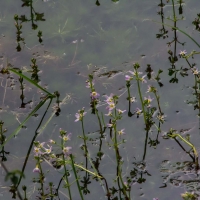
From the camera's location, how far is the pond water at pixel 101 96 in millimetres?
4113

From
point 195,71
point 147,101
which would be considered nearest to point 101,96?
point 147,101

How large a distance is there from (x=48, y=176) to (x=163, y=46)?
162cm

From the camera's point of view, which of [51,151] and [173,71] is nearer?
[51,151]

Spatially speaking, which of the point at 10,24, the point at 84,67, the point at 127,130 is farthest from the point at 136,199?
the point at 10,24

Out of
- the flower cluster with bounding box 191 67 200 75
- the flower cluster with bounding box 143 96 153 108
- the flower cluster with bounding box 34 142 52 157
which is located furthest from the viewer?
the flower cluster with bounding box 191 67 200 75

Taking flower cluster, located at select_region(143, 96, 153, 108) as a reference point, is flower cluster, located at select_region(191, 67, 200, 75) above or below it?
above

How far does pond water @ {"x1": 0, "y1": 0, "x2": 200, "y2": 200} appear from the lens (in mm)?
4113

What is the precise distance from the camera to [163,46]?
16.6ft

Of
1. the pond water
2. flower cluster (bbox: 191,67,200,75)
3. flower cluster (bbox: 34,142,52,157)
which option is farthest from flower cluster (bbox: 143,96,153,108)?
flower cluster (bbox: 34,142,52,157)

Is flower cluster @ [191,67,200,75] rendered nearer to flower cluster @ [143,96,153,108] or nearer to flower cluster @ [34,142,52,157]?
flower cluster @ [143,96,153,108]

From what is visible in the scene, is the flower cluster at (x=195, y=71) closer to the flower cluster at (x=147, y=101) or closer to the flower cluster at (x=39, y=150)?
the flower cluster at (x=147, y=101)

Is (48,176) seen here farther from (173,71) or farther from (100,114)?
(173,71)

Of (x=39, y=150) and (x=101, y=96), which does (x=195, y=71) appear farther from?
(x=39, y=150)

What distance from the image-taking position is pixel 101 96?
4684 mm
